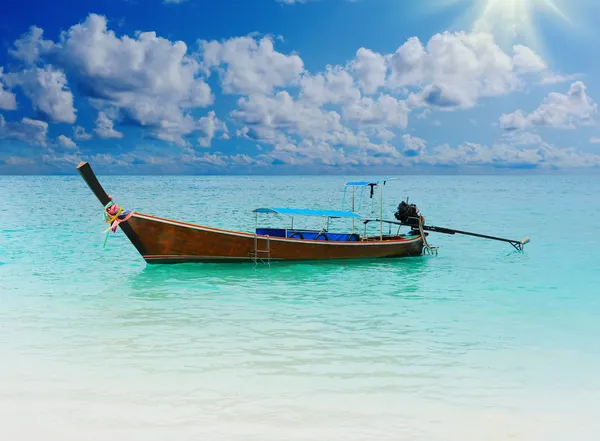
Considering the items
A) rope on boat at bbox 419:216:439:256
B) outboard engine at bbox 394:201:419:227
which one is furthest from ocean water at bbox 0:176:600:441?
outboard engine at bbox 394:201:419:227

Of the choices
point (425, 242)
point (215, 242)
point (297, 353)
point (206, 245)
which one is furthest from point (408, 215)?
point (297, 353)

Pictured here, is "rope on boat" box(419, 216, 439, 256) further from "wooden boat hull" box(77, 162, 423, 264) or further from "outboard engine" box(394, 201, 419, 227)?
"wooden boat hull" box(77, 162, 423, 264)

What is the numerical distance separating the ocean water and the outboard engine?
11.0 feet

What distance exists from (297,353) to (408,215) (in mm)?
14502

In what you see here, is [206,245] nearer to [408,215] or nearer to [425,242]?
Result: [408,215]

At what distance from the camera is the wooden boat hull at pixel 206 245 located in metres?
18.9

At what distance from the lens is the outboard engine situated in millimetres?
23719

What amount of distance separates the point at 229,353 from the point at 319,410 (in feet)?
9.29

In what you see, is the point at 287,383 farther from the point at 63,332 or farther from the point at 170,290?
the point at 170,290

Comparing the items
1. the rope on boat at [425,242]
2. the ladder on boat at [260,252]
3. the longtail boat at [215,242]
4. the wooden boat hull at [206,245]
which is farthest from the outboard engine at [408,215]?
the ladder on boat at [260,252]

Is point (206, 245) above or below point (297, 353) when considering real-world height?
above

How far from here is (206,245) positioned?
62.7ft

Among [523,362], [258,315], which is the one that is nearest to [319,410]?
[523,362]

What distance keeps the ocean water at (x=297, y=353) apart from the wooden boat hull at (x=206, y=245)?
16.7 inches
